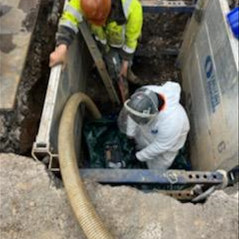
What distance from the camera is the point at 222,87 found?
3.38 m

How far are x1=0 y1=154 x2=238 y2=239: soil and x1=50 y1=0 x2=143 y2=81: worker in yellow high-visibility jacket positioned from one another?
1210 mm

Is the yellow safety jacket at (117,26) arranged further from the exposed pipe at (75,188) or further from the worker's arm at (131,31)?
the exposed pipe at (75,188)

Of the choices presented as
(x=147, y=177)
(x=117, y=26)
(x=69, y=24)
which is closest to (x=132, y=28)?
(x=117, y=26)

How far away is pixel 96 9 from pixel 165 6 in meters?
1.17

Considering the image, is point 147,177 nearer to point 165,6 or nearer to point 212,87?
point 212,87

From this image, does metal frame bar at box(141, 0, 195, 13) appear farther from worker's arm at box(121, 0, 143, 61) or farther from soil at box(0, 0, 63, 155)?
soil at box(0, 0, 63, 155)

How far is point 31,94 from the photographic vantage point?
442 centimetres

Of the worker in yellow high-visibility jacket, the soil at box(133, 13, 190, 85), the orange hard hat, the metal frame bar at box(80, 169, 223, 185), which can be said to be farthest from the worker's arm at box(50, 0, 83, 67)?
the soil at box(133, 13, 190, 85)

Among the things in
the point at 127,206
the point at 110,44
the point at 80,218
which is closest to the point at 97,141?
the point at 110,44

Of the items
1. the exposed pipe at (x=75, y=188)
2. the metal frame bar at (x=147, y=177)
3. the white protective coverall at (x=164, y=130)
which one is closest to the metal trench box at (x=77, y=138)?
the metal frame bar at (x=147, y=177)

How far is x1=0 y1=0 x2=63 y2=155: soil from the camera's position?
13.1 ft

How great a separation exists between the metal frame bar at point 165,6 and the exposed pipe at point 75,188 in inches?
71.7

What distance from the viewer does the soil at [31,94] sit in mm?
3992

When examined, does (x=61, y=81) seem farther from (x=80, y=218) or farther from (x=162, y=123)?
(x=80, y=218)
